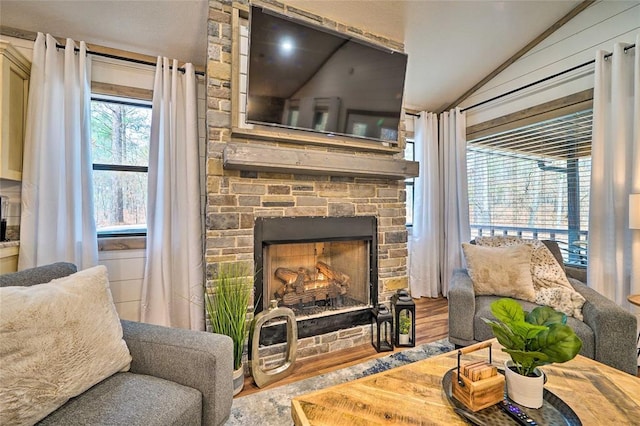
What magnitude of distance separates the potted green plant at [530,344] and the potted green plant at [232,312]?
143cm

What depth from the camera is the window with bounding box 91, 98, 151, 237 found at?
2475 mm

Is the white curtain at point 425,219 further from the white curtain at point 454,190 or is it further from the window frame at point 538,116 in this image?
the window frame at point 538,116

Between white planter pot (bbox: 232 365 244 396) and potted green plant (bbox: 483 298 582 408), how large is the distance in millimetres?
1468

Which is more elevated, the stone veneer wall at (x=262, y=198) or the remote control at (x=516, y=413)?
the stone veneer wall at (x=262, y=198)

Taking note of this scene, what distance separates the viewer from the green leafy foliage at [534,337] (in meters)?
0.87

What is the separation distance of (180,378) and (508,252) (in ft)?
8.10

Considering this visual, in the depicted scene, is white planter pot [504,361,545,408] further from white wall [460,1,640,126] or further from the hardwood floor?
white wall [460,1,640,126]

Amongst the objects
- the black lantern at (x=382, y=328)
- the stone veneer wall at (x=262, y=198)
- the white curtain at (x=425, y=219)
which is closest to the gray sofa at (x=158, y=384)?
the stone veneer wall at (x=262, y=198)

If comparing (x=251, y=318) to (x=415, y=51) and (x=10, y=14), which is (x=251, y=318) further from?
(x=415, y=51)

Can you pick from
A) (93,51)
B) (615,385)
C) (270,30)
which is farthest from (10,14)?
(615,385)

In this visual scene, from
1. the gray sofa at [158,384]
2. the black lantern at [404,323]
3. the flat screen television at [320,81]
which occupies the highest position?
the flat screen television at [320,81]

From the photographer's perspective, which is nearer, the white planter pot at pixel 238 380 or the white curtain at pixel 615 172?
the white planter pot at pixel 238 380

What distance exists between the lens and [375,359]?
7.20 feet

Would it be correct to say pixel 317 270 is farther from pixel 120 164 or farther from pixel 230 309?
pixel 120 164
